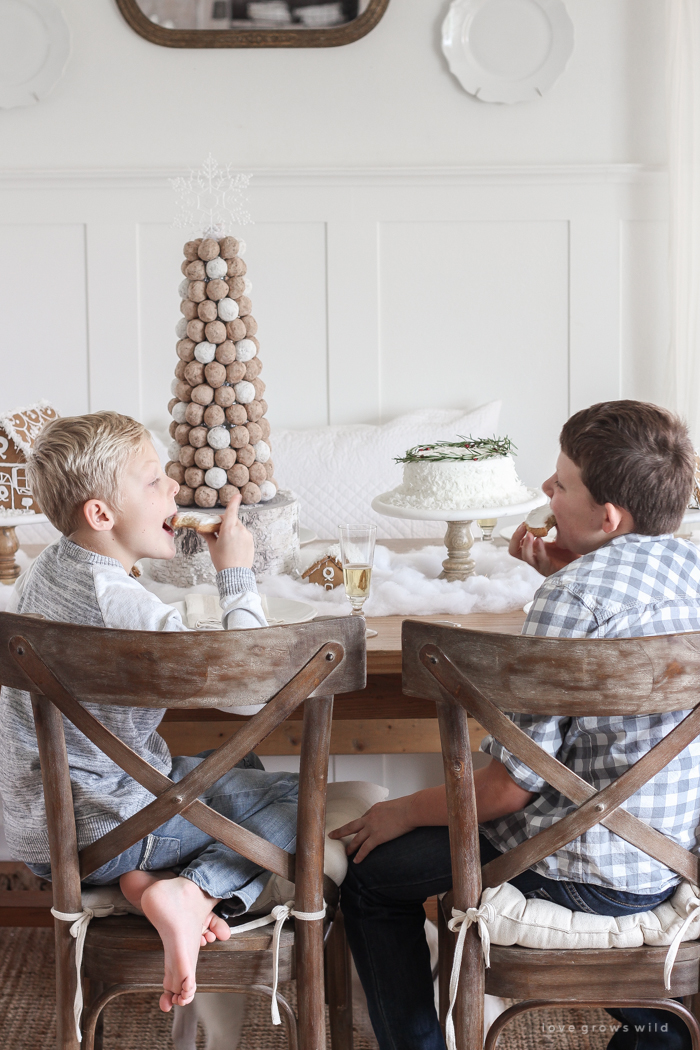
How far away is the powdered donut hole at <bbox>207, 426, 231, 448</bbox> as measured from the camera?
5.84ft

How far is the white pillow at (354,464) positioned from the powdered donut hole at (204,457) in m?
1.14

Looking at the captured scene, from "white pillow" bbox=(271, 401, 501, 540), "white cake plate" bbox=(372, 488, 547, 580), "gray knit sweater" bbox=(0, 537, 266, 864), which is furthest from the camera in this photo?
"white pillow" bbox=(271, 401, 501, 540)

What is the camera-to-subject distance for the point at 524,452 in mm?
3305

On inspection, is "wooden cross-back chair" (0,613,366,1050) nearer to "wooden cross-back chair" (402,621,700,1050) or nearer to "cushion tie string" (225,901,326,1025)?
"cushion tie string" (225,901,326,1025)

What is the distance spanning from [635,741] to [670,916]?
8.1 inches

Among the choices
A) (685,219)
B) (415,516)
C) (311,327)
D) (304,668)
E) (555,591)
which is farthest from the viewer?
(311,327)

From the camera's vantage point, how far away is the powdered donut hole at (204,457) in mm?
1779

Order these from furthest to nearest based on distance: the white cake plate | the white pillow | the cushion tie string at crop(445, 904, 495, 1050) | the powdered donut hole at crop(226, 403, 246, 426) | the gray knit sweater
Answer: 1. the white pillow
2. the powdered donut hole at crop(226, 403, 246, 426)
3. the white cake plate
4. the gray knit sweater
5. the cushion tie string at crop(445, 904, 495, 1050)

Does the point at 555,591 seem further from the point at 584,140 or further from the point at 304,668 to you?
the point at 584,140

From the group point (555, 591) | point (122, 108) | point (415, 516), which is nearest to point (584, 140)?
point (122, 108)

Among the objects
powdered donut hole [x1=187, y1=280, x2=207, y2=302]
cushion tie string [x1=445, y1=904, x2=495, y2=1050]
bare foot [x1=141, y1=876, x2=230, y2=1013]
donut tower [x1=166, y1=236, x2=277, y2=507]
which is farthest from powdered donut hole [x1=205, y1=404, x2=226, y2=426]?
cushion tie string [x1=445, y1=904, x2=495, y2=1050]

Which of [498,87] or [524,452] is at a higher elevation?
[498,87]

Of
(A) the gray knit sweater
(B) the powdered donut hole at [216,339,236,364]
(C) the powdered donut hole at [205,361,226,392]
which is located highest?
(B) the powdered donut hole at [216,339,236,364]

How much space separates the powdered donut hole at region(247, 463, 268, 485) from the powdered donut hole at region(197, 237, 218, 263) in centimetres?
40
